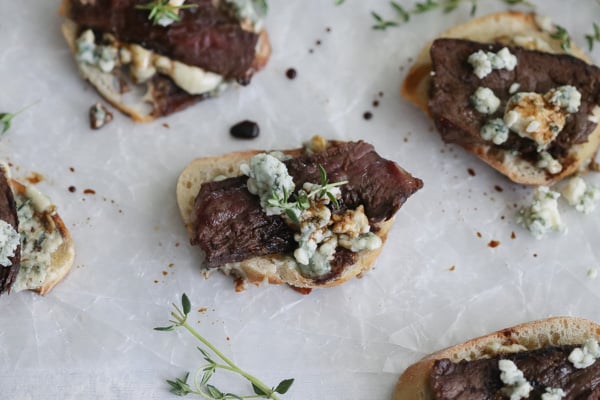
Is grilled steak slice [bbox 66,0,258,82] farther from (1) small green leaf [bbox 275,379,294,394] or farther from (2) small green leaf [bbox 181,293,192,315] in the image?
(1) small green leaf [bbox 275,379,294,394]

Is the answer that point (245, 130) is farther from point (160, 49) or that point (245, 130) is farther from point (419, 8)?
point (419, 8)

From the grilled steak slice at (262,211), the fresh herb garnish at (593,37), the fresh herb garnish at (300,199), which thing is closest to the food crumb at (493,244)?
the grilled steak slice at (262,211)

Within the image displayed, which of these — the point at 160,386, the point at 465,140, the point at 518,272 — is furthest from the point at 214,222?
the point at 518,272

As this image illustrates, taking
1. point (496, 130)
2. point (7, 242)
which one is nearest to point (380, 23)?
point (496, 130)

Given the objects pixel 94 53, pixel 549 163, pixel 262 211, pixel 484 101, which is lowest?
pixel 262 211

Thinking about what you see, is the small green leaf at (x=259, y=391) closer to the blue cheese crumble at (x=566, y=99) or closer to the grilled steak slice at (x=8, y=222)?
the grilled steak slice at (x=8, y=222)
